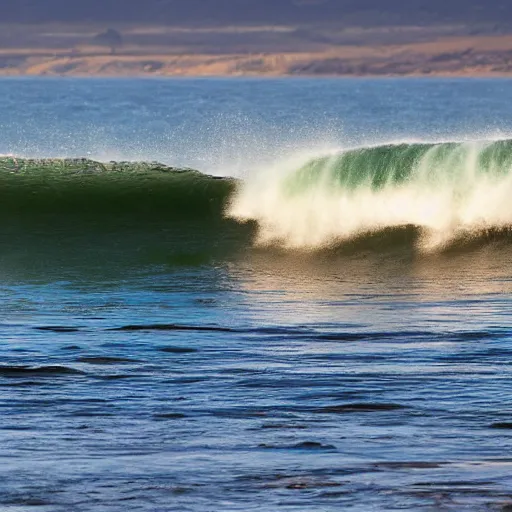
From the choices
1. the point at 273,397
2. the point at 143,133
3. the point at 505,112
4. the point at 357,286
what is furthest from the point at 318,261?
the point at 505,112

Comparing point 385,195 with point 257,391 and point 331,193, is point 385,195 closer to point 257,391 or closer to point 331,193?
point 331,193

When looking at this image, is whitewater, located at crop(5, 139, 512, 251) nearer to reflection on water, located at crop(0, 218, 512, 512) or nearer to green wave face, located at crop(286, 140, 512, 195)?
green wave face, located at crop(286, 140, 512, 195)

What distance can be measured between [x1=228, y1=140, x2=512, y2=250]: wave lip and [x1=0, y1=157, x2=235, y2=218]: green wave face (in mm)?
704

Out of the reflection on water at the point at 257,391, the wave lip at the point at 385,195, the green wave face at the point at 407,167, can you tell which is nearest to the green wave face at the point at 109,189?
the wave lip at the point at 385,195

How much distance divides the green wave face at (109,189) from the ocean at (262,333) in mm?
50

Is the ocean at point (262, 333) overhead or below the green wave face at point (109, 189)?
below

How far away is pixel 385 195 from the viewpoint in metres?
19.2

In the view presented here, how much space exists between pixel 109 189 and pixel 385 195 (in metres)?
4.03

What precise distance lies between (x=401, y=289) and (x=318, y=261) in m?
2.50

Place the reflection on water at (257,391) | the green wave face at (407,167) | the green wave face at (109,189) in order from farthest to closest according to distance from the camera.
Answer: the green wave face at (109,189)
the green wave face at (407,167)
the reflection on water at (257,391)

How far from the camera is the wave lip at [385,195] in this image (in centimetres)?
1795

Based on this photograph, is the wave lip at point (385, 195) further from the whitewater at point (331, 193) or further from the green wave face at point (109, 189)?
the green wave face at point (109, 189)

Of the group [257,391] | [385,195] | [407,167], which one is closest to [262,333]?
[257,391]

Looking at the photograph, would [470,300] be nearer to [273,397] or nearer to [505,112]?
[273,397]
